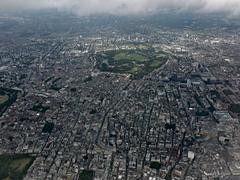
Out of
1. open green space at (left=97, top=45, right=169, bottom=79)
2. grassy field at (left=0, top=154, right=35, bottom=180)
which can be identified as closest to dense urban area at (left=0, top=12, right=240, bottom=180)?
grassy field at (left=0, top=154, right=35, bottom=180)

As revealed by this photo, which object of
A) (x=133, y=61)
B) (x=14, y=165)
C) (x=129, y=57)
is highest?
(x=14, y=165)

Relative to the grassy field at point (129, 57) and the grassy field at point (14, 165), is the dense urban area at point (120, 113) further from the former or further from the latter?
the grassy field at point (129, 57)

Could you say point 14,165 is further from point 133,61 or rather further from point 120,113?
point 133,61

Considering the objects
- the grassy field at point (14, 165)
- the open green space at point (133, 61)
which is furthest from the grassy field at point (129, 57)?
the grassy field at point (14, 165)

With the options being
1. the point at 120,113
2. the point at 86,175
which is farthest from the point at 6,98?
the point at 86,175

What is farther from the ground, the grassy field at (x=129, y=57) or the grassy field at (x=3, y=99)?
the grassy field at (x=3, y=99)

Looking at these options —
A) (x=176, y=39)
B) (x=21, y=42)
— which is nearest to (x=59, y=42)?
(x=21, y=42)

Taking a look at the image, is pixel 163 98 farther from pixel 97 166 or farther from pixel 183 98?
pixel 97 166
